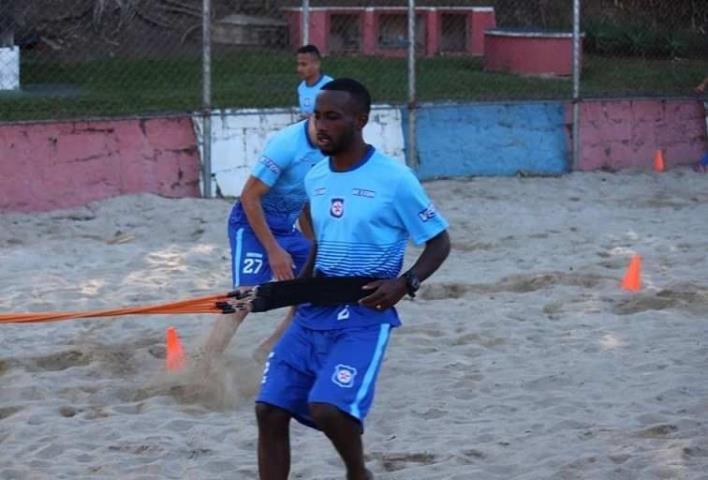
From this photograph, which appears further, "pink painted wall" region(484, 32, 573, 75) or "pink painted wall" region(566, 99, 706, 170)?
"pink painted wall" region(484, 32, 573, 75)

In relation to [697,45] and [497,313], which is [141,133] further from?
[697,45]

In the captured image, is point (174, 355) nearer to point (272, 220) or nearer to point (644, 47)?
point (272, 220)

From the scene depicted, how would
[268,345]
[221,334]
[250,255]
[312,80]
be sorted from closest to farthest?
[250,255], [221,334], [268,345], [312,80]

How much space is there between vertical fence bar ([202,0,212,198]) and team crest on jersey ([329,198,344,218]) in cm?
773

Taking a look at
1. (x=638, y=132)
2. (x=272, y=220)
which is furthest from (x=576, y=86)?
(x=272, y=220)

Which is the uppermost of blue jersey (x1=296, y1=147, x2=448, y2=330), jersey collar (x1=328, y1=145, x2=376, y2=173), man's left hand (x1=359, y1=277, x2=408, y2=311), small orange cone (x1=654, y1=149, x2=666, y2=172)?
jersey collar (x1=328, y1=145, x2=376, y2=173)

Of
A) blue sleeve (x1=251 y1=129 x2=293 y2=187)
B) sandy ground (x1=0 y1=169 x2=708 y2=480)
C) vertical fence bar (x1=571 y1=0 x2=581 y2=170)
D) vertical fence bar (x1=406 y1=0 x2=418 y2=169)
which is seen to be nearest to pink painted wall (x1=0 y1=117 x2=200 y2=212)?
sandy ground (x1=0 y1=169 x2=708 y2=480)

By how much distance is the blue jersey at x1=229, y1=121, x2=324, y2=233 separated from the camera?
6617 mm

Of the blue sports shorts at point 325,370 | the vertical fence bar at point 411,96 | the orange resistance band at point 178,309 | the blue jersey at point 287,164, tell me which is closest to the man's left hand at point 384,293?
the blue sports shorts at point 325,370

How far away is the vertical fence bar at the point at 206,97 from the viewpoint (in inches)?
492

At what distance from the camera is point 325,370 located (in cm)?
483

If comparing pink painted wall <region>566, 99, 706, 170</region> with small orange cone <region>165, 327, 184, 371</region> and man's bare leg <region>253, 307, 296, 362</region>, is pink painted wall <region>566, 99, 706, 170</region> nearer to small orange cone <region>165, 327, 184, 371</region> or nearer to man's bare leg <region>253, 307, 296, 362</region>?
man's bare leg <region>253, 307, 296, 362</region>

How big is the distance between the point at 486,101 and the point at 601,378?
787cm

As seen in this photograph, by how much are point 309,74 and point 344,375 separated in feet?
22.1
